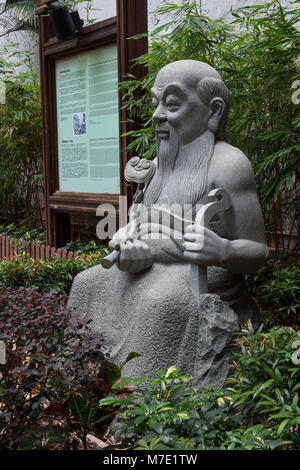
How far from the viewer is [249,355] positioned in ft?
8.35

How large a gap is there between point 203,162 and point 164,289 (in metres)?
0.77

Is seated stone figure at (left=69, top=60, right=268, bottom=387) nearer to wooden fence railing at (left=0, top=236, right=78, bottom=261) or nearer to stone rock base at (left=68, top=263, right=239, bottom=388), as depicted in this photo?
stone rock base at (left=68, top=263, right=239, bottom=388)

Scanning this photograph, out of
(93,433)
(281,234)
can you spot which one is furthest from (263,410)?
(281,234)

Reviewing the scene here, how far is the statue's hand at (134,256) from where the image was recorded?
320 centimetres

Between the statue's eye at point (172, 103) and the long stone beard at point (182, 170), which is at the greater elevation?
the statue's eye at point (172, 103)

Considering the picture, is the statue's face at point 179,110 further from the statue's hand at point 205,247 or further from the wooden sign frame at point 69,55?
the wooden sign frame at point 69,55

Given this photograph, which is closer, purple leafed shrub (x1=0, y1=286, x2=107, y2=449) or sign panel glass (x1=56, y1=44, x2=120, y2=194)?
purple leafed shrub (x1=0, y1=286, x2=107, y2=449)

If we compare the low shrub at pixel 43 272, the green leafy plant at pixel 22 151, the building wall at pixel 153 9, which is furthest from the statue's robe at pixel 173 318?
the green leafy plant at pixel 22 151

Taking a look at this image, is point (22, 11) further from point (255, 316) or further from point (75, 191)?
point (255, 316)

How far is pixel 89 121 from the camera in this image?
599 cm

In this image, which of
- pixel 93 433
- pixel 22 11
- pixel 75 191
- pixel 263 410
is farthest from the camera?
pixel 22 11

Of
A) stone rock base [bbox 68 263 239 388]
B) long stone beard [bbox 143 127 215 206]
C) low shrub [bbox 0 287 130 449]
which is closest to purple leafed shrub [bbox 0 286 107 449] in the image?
low shrub [bbox 0 287 130 449]

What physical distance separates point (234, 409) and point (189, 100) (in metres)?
1.67

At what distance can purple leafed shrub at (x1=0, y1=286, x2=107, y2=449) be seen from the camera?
249 centimetres
